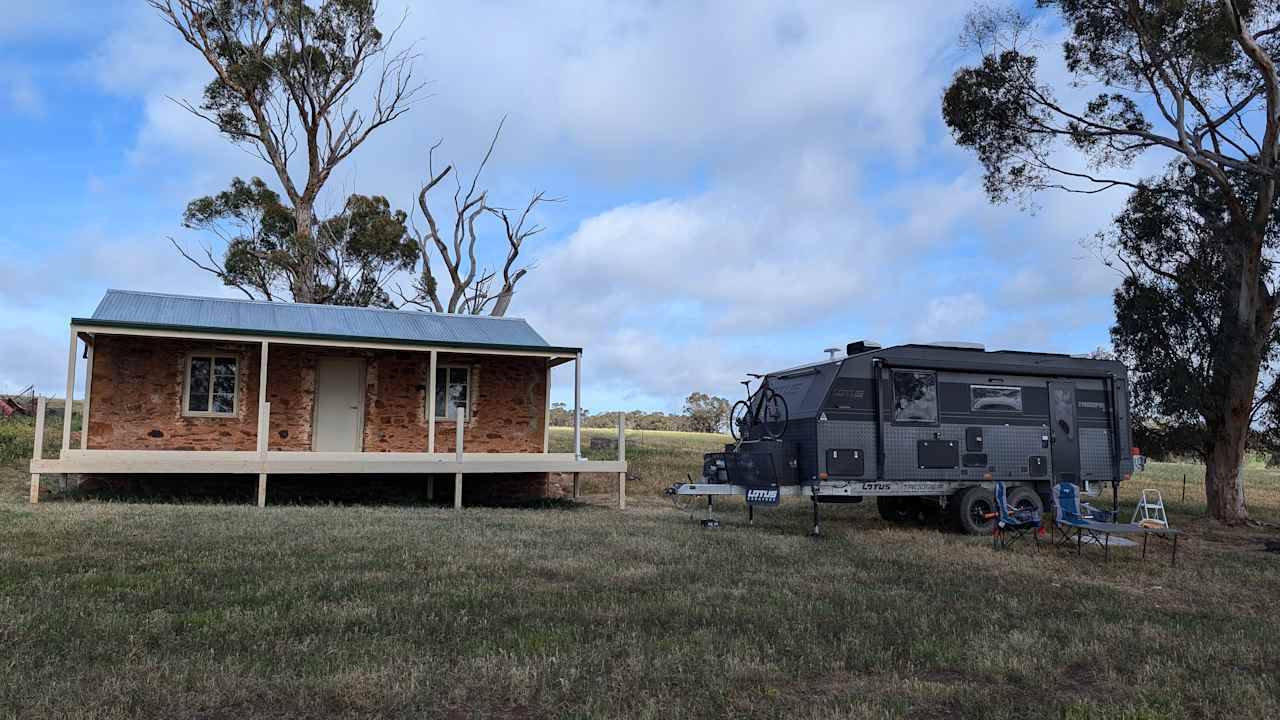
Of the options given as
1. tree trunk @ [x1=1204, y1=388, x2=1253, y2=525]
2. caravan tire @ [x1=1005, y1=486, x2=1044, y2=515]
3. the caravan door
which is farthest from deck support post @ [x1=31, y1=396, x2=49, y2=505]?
tree trunk @ [x1=1204, y1=388, x2=1253, y2=525]

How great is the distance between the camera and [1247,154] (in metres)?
17.0

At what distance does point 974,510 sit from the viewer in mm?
12773

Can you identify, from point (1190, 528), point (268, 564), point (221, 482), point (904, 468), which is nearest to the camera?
point (268, 564)

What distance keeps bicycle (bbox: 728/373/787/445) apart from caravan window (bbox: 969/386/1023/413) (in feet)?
8.59

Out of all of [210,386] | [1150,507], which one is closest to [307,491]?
[210,386]

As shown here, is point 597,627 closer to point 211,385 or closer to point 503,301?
point 211,385

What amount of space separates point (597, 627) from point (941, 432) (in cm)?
788

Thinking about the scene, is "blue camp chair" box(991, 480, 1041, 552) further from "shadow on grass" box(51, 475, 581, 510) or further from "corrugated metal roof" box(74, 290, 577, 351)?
"corrugated metal roof" box(74, 290, 577, 351)

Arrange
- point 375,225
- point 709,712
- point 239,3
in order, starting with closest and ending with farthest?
1. point 709,712
2. point 239,3
3. point 375,225

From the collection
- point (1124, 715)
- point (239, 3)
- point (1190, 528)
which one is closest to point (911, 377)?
point (1190, 528)

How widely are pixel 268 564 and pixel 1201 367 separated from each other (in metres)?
16.4

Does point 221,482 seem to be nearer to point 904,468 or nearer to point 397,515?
point 397,515

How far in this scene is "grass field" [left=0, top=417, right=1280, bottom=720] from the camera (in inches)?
184

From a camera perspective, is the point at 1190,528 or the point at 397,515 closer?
the point at 397,515
